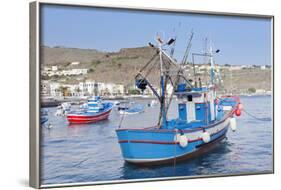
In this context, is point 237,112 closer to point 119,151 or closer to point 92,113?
point 119,151

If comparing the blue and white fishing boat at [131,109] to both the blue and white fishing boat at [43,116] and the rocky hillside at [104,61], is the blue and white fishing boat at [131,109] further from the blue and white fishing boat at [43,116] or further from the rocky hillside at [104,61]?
the blue and white fishing boat at [43,116]

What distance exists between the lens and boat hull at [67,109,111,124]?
6379 mm

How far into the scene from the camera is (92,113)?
6461mm

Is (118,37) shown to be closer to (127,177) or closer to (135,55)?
(135,55)

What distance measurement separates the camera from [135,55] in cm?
662

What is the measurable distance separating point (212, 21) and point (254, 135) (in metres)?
1.44

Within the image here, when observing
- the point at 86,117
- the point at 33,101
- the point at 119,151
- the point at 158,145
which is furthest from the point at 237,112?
the point at 33,101

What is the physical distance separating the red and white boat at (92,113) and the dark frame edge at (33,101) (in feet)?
1.32

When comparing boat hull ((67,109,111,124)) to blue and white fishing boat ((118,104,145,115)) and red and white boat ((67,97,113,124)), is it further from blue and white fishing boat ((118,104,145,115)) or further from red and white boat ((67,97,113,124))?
blue and white fishing boat ((118,104,145,115))

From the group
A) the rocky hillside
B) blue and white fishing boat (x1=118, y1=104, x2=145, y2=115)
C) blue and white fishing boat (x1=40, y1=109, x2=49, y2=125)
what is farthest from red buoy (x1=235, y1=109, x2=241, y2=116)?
blue and white fishing boat (x1=40, y1=109, x2=49, y2=125)

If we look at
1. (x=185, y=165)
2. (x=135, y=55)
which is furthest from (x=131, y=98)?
(x=185, y=165)

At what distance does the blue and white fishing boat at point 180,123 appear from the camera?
6590mm

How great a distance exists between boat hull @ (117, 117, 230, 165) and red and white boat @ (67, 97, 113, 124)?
0.84ft

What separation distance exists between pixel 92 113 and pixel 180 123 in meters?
1.02
